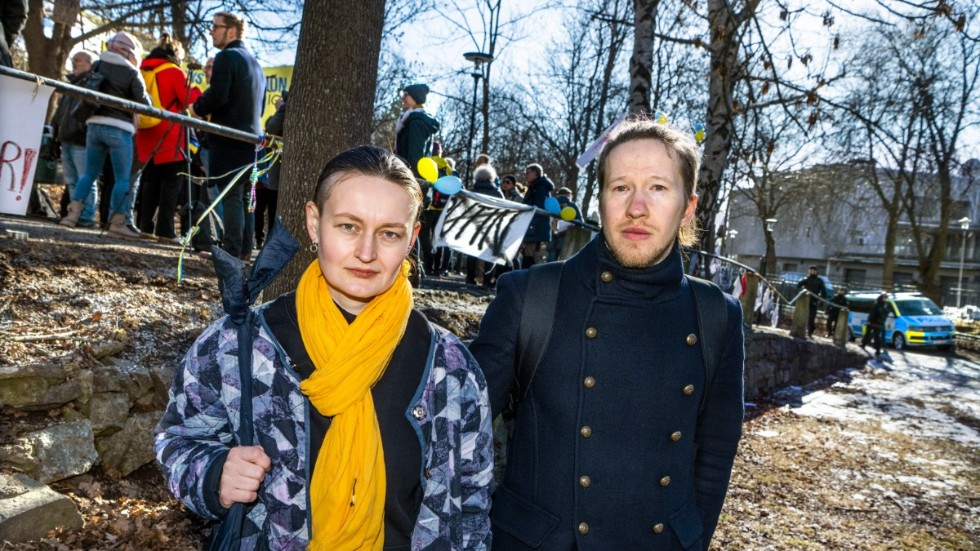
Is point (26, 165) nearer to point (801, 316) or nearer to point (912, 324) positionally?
point (801, 316)

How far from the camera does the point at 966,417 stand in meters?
9.96

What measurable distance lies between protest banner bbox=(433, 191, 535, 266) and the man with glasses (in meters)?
1.86

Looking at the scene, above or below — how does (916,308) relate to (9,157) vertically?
below

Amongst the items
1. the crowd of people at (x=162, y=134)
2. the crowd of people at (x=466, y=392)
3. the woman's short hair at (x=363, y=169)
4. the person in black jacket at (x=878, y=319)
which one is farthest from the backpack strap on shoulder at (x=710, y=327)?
the person in black jacket at (x=878, y=319)

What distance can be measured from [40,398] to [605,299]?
7.89ft

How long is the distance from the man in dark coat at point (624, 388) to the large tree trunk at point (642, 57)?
5439 millimetres

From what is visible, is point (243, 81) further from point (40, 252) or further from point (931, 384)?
point (931, 384)

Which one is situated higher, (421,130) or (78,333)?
(421,130)

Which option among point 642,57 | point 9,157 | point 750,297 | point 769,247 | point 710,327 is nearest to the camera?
point 710,327

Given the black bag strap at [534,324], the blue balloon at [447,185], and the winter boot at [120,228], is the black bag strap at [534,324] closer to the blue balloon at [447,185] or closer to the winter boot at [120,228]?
the blue balloon at [447,185]

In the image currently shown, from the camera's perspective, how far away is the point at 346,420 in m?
1.58

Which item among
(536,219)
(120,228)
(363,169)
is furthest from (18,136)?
(536,219)

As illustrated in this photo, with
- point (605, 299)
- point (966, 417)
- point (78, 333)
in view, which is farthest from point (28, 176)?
point (966, 417)

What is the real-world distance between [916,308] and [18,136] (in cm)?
2637
